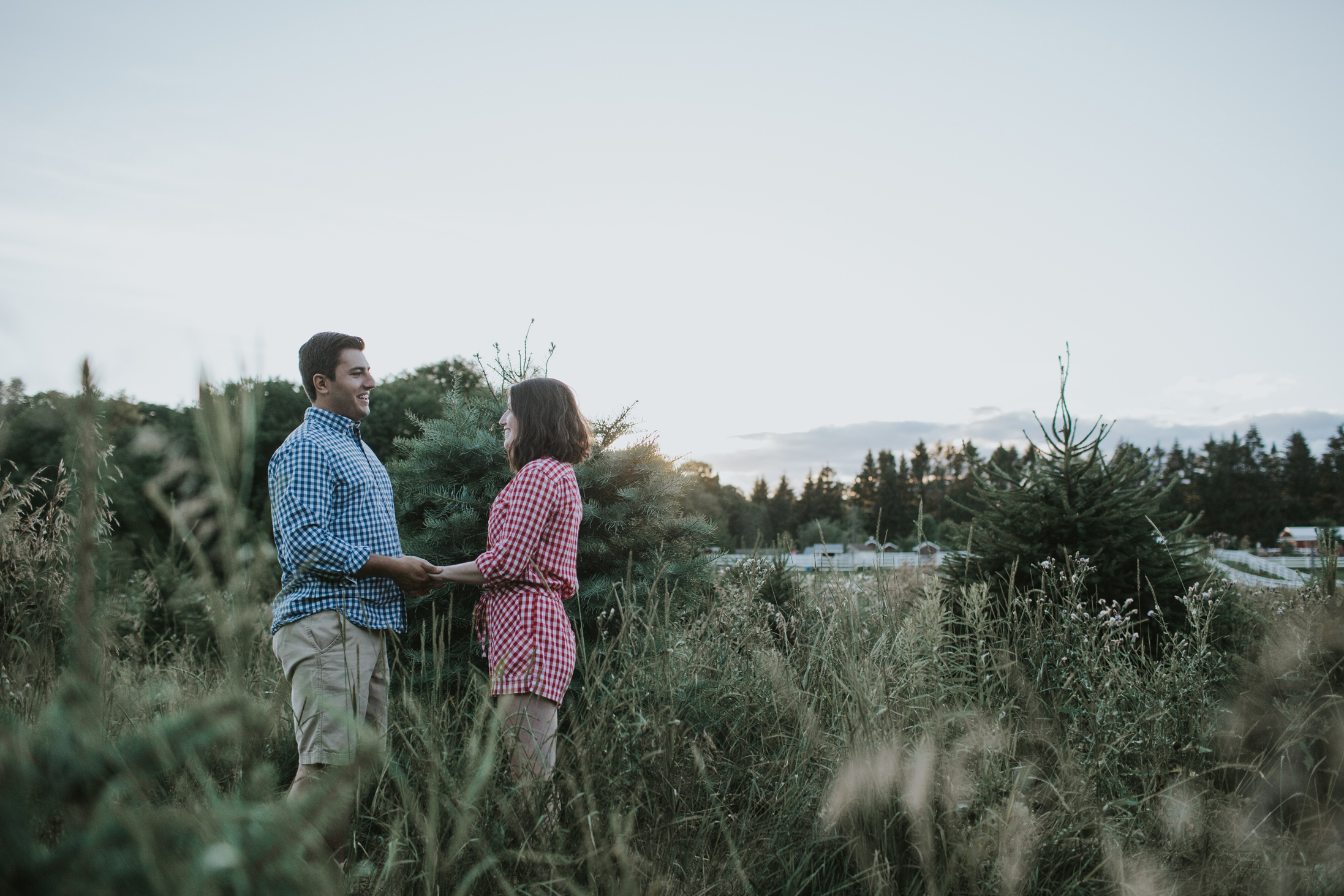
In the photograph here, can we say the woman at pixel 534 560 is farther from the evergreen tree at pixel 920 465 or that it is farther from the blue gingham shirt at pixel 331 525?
the evergreen tree at pixel 920 465

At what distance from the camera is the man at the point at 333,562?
2.38 m

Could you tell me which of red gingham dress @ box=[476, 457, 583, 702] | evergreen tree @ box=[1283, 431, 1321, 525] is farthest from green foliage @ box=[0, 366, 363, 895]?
evergreen tree @ box=[1283, 431, 1321, 525]

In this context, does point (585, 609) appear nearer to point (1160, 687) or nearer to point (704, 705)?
point (704, 705)

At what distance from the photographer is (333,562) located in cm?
239

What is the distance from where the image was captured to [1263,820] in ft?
7.76

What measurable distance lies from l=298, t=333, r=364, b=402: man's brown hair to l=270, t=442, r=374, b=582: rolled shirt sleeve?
13.8 inches

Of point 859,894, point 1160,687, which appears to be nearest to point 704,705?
point 859,894

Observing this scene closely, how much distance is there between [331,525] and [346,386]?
1.85 ft

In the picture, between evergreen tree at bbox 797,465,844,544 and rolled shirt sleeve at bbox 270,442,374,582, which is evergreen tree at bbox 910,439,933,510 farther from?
rolled shirt sleeve at bbox 270,442,374,582

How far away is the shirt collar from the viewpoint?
8.87ft

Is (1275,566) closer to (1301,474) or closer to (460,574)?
(460,574)

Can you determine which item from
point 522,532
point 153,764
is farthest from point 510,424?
point 153,764

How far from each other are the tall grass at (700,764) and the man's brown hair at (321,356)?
990mm

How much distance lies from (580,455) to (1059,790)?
204 cm
